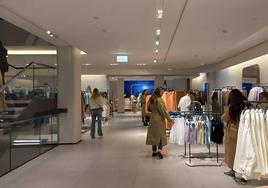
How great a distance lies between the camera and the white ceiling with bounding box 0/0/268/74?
5.98 meters

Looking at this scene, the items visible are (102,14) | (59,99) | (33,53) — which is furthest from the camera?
(33,53)

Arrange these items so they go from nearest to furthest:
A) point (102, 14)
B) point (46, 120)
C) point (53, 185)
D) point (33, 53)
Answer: point (53, 185), point (102, 14), point (46, 120), point (33, 53)

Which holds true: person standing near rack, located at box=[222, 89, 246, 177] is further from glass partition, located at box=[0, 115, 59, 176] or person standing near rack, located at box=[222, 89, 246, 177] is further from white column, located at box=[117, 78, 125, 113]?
white column, located at box=[117, 78, 125, 113]

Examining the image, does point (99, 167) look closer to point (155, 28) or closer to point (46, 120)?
point (46, 120)

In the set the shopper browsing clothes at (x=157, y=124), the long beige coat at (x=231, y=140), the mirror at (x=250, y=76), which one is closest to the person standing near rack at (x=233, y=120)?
the long beige coat at (x=231, y=140)

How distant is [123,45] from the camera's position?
10.5 m

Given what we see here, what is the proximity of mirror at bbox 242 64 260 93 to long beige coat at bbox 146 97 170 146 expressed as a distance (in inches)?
204

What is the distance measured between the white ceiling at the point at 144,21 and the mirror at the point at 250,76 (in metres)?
1.34

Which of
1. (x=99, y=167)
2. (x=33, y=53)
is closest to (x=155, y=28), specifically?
(x=99, y=167)

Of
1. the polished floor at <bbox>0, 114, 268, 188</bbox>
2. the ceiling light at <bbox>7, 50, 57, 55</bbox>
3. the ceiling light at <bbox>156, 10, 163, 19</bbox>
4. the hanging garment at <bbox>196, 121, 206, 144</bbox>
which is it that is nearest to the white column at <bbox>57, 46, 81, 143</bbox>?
the ceiling light at <bbox>7, 50, 57, 55</bbox>

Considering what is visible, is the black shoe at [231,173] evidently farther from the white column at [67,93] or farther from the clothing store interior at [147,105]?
the white column at [67,93]

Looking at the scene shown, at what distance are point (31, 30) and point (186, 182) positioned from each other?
16.3ft

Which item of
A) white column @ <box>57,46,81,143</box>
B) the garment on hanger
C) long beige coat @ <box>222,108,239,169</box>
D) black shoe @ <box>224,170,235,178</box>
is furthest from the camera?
white column @ <box>57,46,81,143</box>

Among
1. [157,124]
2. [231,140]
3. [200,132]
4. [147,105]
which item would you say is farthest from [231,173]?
[147,105]
